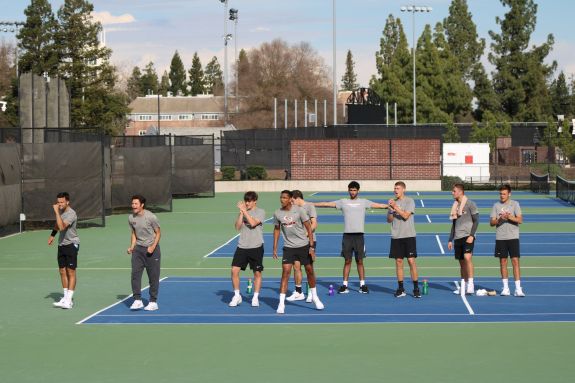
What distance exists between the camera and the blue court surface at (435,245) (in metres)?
27.4

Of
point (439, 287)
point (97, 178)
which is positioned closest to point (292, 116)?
point (97, 178)

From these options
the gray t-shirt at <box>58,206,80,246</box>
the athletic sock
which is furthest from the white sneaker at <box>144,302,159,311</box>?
the athletic sock

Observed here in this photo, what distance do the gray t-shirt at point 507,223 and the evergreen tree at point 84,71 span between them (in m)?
75.8

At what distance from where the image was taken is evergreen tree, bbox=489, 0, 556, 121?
372 feet

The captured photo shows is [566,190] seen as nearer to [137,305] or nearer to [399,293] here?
[399,293]

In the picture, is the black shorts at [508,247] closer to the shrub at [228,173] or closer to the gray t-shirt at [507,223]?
the gray t-shirt at [507,223]

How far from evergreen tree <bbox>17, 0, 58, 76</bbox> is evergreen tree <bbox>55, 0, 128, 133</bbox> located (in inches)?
35.5

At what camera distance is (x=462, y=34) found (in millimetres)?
129500

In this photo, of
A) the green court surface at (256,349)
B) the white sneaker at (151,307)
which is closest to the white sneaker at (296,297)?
the white sneaker at (151,307)

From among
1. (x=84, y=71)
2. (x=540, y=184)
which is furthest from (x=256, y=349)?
(x=84, y=71)

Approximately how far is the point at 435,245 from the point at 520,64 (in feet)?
292

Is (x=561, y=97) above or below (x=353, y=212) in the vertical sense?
above

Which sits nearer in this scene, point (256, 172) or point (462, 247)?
point (462, 247)

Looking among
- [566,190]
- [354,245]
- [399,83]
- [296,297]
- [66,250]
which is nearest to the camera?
[66,250]
